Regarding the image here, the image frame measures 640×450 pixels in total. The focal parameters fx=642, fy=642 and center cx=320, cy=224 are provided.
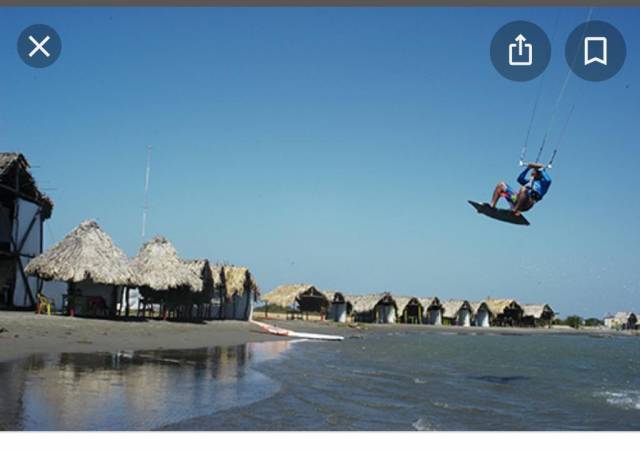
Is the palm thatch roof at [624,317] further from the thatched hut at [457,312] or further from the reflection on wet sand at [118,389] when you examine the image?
the reflection on wet sand at [118,389]

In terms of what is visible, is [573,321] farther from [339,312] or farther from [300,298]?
[300,298]

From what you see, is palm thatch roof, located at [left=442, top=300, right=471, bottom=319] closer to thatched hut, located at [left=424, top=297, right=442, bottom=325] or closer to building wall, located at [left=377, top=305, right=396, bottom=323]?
thatched hut, located at [left=424, top=297, right=442, bottom=325]

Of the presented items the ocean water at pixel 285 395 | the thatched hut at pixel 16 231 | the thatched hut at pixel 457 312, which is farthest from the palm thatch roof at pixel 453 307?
the thatched hut at pixel 16 231

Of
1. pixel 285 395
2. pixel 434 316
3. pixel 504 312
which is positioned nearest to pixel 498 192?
pixel 285 395

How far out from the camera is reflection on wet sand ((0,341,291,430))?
692 cm

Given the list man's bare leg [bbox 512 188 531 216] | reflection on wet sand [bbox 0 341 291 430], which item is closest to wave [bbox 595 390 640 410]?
man's bare leg [bbox 512 188 531 216]

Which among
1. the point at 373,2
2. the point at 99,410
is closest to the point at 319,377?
the point at 99,410

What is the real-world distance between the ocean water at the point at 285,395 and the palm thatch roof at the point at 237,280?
13.7 m

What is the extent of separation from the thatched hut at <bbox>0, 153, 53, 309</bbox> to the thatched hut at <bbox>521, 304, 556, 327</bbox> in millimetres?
50603

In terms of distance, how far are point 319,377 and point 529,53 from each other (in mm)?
8516

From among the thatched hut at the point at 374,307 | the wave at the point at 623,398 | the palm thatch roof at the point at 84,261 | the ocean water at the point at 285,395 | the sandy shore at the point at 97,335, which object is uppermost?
the palm thatch roof at the point at 84,261

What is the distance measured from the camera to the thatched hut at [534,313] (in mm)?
63688
